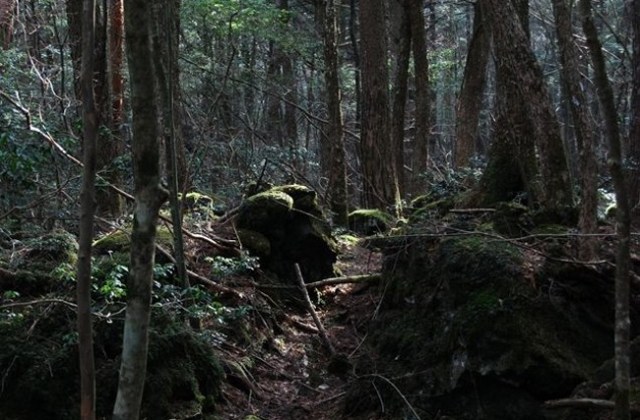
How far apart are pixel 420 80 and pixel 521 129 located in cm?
804

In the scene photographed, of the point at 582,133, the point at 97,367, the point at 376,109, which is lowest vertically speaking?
the point at 97,367

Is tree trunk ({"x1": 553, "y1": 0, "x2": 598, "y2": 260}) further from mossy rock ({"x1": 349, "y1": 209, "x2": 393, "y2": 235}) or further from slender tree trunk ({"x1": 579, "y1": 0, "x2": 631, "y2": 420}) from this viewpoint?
mossy rock ({"x1": 349, "y1": 209, "x2": 393, "y2": 235})

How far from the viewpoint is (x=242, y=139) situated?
15.2m

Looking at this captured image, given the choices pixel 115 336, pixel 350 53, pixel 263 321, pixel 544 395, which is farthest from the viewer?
pixel 350 53

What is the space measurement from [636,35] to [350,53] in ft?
62.1

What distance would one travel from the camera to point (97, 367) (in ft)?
18.6

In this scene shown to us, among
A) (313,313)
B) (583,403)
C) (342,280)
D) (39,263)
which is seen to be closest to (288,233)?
(342,280)

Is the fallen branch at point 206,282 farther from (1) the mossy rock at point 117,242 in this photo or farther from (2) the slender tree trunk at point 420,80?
(2) the slender tree trunk at point 420,80

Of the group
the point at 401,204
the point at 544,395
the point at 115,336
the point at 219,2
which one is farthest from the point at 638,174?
the point at 219,2

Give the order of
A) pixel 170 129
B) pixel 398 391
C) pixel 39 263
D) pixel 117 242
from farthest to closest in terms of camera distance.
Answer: pixel 117 242, pixel 39 263, pixel 170 129, pixel 398 391

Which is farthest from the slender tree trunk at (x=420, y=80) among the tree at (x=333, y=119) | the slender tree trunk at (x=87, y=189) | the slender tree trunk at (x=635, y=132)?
the slender tree trunk at (x=87, y=189)

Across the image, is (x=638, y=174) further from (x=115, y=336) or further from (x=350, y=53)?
(x=350, y=53)

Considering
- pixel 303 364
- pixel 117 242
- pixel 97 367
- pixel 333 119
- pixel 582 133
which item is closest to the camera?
pixel 97 367

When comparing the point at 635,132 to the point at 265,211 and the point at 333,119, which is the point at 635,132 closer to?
the point at 265,211
